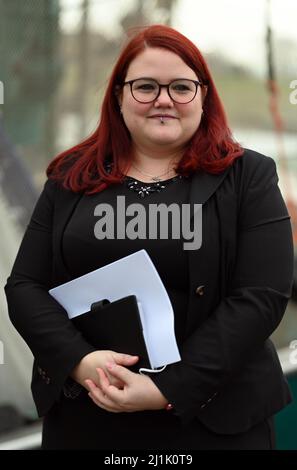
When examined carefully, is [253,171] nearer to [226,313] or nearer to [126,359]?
[226,313]

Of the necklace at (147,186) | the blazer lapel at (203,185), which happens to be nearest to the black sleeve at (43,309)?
the necklace at (147,186)

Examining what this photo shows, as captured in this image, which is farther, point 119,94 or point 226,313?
point 119,94

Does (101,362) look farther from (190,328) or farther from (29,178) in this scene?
(29,178)

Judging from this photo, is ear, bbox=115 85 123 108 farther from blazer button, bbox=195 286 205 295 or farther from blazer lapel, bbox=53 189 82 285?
blazer button, bbox=195 286 205 295

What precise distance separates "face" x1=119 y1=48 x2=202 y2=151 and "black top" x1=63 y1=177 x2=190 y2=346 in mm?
83

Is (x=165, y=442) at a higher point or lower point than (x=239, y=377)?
lower

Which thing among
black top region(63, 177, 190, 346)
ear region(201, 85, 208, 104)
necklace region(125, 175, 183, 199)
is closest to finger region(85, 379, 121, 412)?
black top region(63, 177, 190, 346)

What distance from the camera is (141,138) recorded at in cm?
137

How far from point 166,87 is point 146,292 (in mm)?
359

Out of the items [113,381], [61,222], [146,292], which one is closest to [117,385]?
[113,381]

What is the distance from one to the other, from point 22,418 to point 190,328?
91 cm

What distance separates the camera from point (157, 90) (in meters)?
1.31

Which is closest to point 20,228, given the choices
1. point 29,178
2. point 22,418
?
point 29,178

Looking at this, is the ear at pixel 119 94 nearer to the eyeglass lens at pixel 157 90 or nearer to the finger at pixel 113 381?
the eyeglass lens at pixel 157 90
